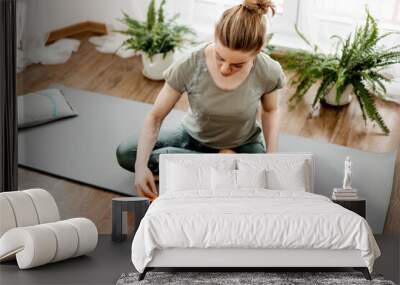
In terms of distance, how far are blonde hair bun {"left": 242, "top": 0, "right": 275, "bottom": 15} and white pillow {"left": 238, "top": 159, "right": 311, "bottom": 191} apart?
3.34 feet

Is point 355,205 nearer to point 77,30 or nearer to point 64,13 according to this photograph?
point 77,30

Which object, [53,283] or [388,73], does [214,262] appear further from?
[388,73]

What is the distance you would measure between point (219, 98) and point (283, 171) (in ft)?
2.14

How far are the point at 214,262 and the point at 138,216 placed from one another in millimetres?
949

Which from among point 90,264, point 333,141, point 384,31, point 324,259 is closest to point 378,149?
point 333,141

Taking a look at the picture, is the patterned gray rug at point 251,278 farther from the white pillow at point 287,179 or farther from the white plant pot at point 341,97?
the white plant pot at point 341,97

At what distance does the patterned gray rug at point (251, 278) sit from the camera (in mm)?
4449

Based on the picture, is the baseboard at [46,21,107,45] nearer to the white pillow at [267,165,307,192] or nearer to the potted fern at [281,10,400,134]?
the potted fern at [281,10,400,134]

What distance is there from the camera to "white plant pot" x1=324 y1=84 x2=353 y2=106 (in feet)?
18.5

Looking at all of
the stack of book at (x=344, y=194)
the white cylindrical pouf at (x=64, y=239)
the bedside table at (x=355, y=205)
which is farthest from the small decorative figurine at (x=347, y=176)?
the white cylindrical pouf at (x=64, y=239)

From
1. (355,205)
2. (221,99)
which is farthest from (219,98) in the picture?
(355,205)

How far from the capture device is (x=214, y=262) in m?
4.49

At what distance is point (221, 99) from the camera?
17.5 feet

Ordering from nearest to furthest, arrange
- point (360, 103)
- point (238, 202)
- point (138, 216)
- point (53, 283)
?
point (53, 283)
point (238, 202)
point (138, 216)
point (360, 103)
